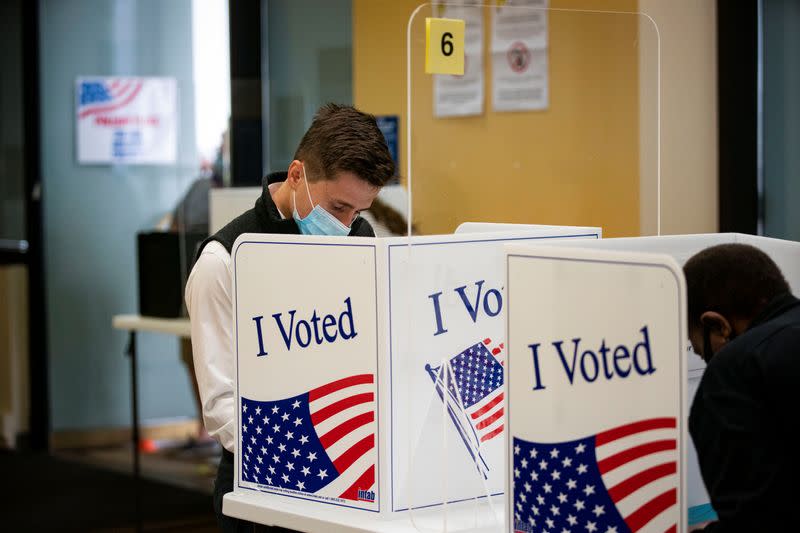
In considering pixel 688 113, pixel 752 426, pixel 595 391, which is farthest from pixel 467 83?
pixel 752 426

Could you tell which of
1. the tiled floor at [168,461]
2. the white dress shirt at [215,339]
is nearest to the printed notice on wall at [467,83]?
the white dress shirt at [215,339]

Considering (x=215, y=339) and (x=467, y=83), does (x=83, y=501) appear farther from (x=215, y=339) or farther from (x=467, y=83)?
(x=215, y=339)

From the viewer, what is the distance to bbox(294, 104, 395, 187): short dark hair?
6.31ft

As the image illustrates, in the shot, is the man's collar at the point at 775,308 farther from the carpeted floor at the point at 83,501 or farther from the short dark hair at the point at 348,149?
the carpeted floor at the point at 83,501

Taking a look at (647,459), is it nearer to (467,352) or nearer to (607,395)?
(607,395)

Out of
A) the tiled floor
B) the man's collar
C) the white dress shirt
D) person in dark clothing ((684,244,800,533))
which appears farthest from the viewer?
the tiled floor

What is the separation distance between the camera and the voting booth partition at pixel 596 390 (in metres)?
1.36

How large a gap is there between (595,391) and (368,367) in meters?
0.38

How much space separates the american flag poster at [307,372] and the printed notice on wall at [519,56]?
141 centimetres

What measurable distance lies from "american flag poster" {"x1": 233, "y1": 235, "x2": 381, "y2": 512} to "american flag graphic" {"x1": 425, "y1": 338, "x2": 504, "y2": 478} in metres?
0.12

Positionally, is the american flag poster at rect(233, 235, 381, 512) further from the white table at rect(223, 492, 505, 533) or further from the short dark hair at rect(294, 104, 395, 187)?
the short dark hair at rect(294, 104, 395, 187)

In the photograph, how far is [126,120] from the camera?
5.07 meters

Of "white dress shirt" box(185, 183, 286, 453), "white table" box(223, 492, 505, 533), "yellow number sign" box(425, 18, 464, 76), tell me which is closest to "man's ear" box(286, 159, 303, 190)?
"white dress shirt" box(185, 183, 286, 453)

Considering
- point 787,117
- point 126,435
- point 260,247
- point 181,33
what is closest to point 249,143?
point 181,33
